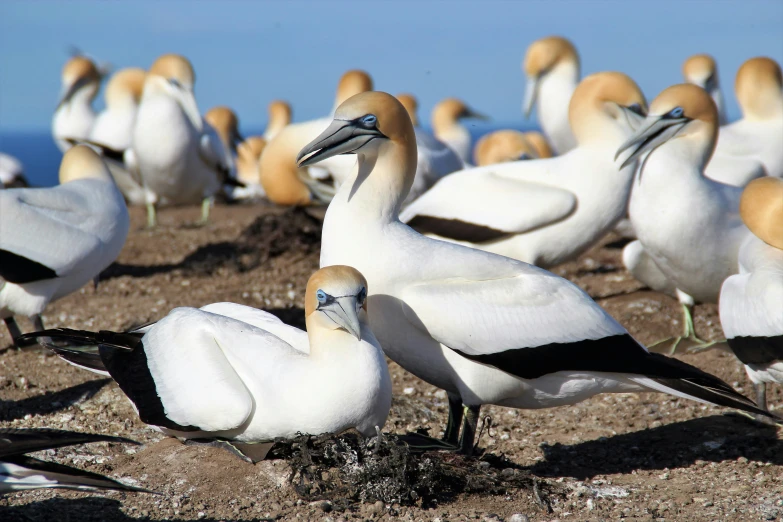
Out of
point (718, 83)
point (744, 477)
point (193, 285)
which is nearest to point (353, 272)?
point (744, 477)

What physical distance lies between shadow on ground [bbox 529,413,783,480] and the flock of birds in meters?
0.21

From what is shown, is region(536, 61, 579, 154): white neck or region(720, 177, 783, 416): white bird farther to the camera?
region(536, 61, 579, 154): white neck

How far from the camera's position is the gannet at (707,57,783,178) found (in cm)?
850

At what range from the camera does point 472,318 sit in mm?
3760

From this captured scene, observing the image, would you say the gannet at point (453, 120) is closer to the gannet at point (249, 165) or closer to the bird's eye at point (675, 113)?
the gannet at point (249, 165)

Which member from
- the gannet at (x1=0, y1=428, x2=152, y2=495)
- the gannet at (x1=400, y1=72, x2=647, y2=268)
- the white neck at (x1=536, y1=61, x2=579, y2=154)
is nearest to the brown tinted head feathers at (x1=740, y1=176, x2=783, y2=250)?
the gannet at (x1=400, y1=72, x2=647, y2=268)

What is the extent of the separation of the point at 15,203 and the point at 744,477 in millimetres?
4257

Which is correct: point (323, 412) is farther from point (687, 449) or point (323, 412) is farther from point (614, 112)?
point (614, 112)

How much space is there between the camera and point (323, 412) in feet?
11.3

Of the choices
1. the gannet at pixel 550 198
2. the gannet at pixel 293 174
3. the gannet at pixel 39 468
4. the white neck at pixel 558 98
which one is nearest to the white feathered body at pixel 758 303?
the gannet at pixel 550 198

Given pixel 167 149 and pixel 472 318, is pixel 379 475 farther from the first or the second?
pixel 167 149

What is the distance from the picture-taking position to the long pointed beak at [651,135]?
5.72 metres

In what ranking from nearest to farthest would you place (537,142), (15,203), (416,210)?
(15,203)
(416,210)
(537,142)

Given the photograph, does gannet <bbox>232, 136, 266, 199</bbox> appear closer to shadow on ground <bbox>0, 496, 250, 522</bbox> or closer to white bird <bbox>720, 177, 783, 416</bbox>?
white bird <bbox>720, 177, 783, 416</bbox>
